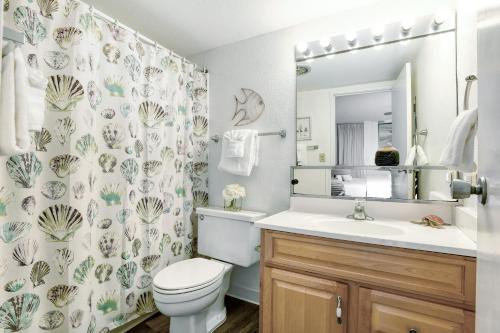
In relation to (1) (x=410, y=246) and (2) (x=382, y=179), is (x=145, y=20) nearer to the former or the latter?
(2) (x=382, y=179)

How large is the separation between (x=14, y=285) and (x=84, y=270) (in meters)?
0.28

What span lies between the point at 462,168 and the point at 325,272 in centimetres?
73

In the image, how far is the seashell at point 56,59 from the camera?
1263mm

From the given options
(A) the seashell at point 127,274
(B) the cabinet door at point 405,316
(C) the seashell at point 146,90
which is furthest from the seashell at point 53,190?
(B) the cabinet door at point 405,316

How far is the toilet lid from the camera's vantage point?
143 cm

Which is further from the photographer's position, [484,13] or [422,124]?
[422,124]

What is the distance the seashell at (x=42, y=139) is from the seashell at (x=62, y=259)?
535 mm

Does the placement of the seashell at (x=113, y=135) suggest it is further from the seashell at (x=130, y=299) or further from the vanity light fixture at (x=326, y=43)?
the vanity light fixture at (x=326, y=43)

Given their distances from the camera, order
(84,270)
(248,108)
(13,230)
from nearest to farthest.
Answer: (13,230) < (84,270) < (248,108)

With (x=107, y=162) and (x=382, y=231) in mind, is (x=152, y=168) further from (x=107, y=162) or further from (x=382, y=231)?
(x=382, y=231)

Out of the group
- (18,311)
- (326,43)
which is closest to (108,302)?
(18,311)

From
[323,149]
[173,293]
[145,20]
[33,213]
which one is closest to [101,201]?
[33,213]

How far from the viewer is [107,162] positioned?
1.54 metres

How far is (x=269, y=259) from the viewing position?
1383 millimetres
